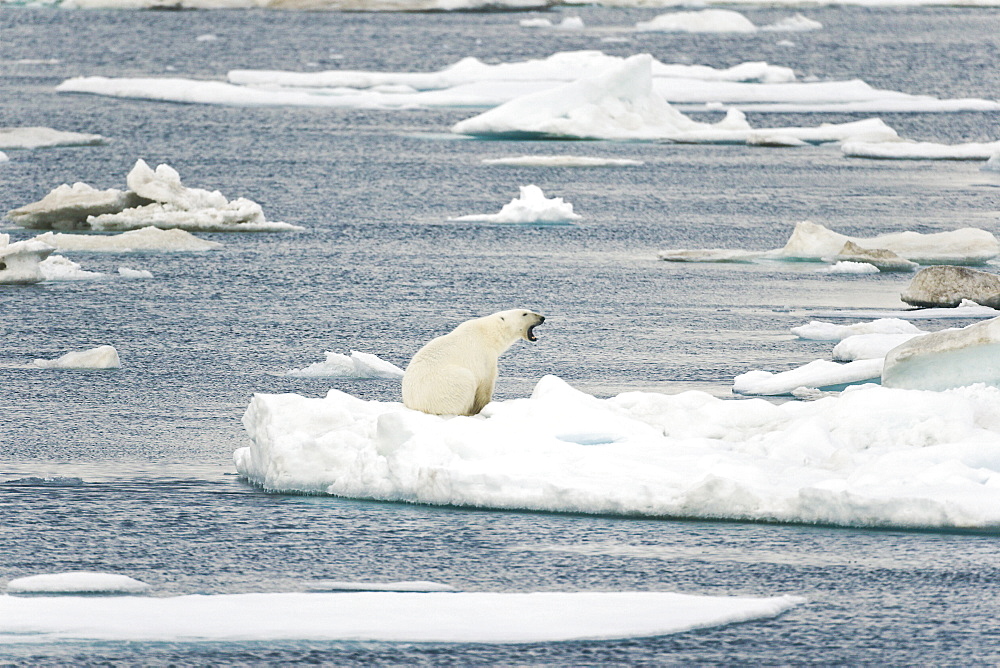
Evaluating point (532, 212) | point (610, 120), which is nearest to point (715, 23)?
point (610, 120)

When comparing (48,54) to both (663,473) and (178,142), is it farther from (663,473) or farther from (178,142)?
(663,473)

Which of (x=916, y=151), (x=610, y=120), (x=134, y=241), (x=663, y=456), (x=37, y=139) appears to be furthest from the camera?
(x=610, y=120)

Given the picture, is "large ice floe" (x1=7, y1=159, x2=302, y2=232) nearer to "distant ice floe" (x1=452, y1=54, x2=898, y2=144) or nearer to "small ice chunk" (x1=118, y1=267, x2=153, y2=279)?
"small ice chunk" (x1=118, y1=267, x2=153, y2=279)

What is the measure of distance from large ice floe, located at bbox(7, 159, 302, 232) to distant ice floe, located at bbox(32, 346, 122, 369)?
683cm

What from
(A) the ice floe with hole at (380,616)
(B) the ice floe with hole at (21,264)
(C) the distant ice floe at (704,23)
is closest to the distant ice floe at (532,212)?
(B) the ice floe with hole at (21,264)

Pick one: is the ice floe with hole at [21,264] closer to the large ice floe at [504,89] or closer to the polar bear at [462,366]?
the polar bear at [462,366]

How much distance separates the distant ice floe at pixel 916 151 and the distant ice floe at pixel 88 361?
1725cm

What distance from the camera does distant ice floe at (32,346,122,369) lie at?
10680mm

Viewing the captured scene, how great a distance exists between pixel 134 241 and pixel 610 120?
509 inches

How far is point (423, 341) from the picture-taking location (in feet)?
37.7

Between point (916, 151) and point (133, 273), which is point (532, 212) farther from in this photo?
point (916, 151)

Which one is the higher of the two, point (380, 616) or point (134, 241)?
point (134, 241)

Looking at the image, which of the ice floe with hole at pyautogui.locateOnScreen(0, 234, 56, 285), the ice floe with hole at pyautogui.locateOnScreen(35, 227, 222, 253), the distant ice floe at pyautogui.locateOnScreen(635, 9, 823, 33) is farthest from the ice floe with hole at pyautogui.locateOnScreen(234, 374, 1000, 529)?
the distant ice floe at pyautogui.locateOnScreen(635, 9, 823, 33)

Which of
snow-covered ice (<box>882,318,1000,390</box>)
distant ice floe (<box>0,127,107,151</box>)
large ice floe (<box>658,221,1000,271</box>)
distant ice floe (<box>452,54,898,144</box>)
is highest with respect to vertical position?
distant ice floe (<box>452,54,898,144</box>)
